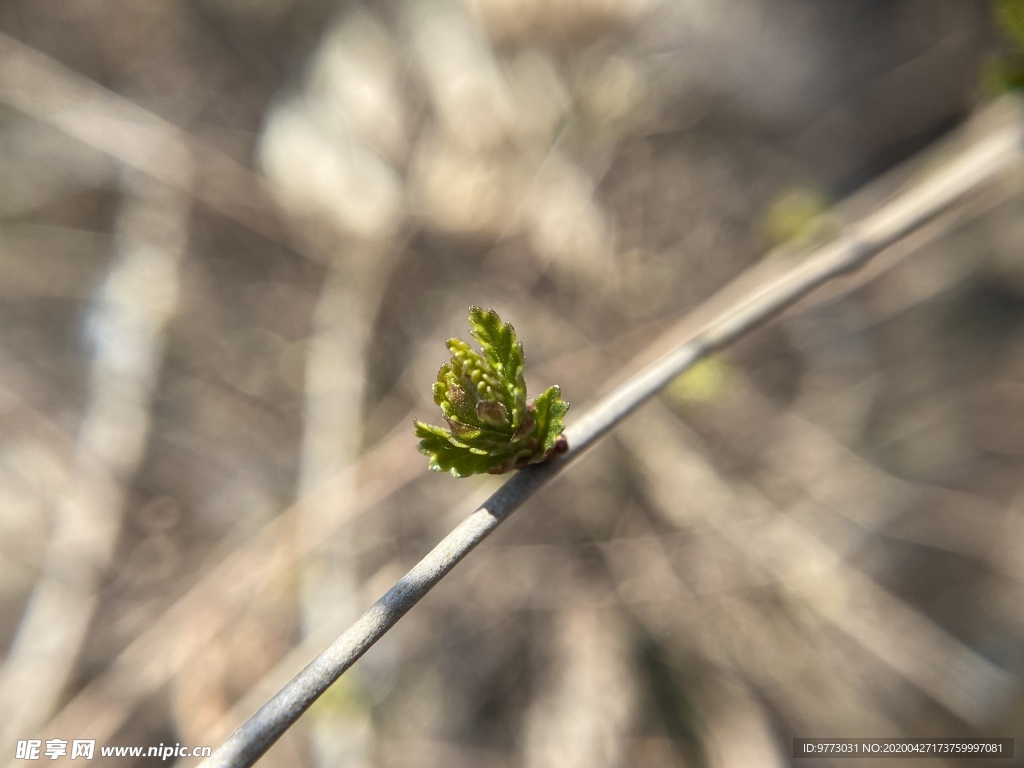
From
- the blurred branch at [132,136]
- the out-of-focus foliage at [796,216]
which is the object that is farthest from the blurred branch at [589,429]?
the blurred branch at [132,136]

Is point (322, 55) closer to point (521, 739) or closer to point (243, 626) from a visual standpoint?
point (243, 626)

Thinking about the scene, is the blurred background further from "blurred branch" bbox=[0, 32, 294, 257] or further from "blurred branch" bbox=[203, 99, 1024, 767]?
"blurred branch" bbox=[203, 99, 1024, 767]

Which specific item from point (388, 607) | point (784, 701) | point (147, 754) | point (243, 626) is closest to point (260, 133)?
point (243, 626)

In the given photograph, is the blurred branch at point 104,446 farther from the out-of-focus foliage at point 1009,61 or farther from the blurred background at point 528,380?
the out-of-focus foliage at point 1009,61

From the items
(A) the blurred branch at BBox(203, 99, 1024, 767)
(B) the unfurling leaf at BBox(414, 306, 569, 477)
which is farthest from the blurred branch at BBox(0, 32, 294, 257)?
(B) the unfurling leaf at BBox(414, 306, 569, 477)

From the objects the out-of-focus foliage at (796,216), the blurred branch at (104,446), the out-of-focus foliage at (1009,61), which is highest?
the blurred branch at (104,446)

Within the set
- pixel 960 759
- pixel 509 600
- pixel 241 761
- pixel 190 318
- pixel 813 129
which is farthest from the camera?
pixel 190 318

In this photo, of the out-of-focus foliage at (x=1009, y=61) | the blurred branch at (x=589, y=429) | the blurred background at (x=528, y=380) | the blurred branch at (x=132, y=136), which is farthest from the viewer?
the blurred branch at (x=132, y=136)
